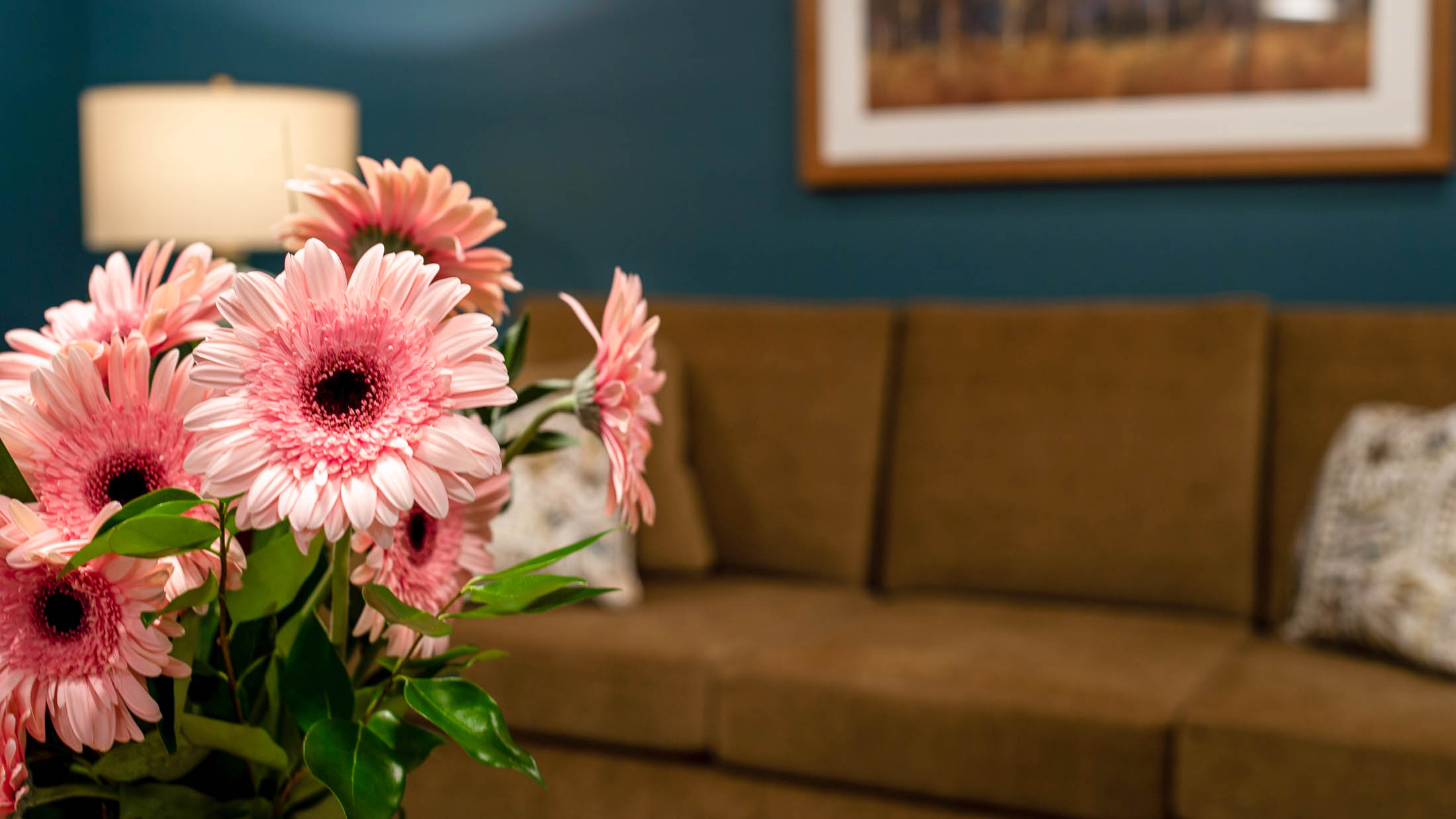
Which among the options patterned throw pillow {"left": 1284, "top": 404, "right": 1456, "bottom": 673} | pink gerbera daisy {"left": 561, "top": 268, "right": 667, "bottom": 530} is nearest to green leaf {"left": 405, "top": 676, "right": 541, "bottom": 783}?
pink gerbera daisy {"left": 561, "top": 268, "right": 667, "bottom": 530}

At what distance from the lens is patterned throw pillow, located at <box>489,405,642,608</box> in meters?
2.31

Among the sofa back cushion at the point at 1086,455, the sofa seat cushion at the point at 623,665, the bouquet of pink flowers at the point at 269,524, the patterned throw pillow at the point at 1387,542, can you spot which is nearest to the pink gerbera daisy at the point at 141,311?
the bouquet of pink flowers at the point at 269,524

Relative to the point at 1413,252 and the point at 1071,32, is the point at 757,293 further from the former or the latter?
the point at 1413,252

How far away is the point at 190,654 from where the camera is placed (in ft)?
2.08

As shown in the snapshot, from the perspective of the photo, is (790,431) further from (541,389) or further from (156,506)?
(156,506)

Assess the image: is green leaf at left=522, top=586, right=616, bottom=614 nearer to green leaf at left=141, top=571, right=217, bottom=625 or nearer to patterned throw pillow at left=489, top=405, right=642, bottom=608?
green leaf at left=141, top=571, right=217, bottom=625

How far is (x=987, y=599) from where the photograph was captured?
95.3 inches

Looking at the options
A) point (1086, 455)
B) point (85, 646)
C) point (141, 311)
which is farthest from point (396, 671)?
point (1086, 455)

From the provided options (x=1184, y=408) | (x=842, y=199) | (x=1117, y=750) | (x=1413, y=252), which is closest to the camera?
(x=1117, y=750)

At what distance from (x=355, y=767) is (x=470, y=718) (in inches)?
2.0

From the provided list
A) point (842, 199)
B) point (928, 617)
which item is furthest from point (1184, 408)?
point (842, 199)

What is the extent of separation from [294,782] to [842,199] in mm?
2490

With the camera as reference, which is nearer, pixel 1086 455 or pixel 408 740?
pixel 408 740

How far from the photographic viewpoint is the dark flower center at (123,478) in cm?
61
